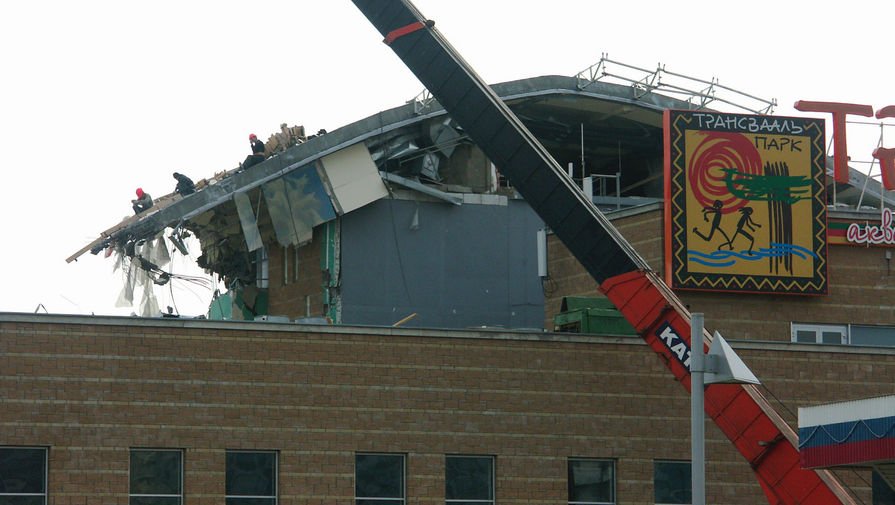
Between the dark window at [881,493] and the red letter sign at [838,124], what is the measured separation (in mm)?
8372

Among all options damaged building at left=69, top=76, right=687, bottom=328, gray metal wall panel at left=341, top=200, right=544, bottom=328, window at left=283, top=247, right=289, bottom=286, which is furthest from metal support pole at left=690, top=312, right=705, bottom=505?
window at left=283, top=247, right=289, bottom=286

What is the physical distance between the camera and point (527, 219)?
39938 millimetres

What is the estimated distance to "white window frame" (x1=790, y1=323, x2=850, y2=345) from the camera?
3369 cm

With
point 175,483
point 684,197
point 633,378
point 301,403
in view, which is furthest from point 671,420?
point 175,483

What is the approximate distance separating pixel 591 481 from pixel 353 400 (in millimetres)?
5492

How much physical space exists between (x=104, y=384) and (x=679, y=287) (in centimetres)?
1354

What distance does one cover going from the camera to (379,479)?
28344mm

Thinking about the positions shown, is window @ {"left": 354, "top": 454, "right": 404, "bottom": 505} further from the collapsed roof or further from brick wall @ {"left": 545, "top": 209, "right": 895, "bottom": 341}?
→ the collapsed roof

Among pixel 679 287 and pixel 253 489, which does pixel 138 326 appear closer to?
pixel 253 489

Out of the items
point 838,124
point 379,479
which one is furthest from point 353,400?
point 838,124

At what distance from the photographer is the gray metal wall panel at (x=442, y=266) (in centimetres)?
3719

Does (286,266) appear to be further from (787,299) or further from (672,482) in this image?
(787,299)

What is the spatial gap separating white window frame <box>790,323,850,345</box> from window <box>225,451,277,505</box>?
13318 millimetres

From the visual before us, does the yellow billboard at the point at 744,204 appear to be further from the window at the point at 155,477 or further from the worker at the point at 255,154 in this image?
the window at the point at 155,477
